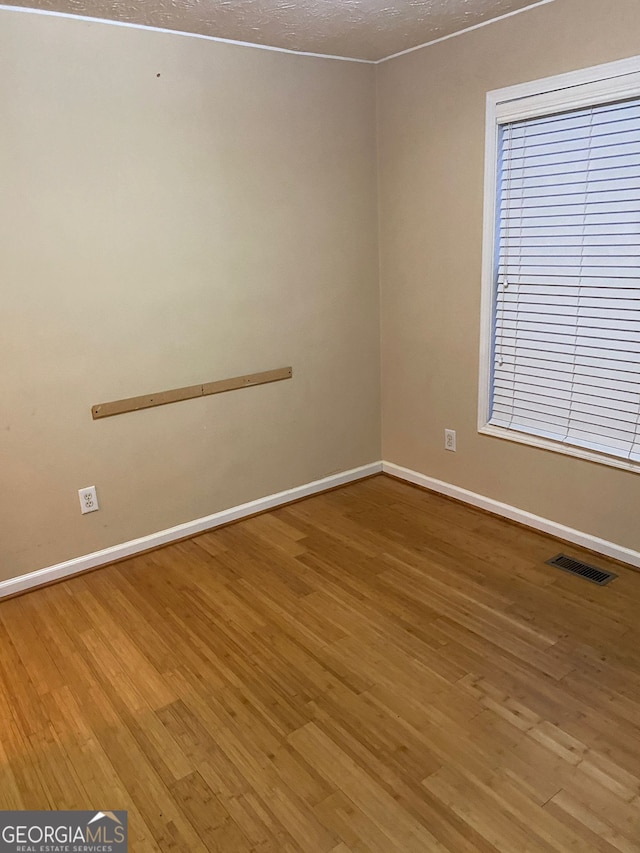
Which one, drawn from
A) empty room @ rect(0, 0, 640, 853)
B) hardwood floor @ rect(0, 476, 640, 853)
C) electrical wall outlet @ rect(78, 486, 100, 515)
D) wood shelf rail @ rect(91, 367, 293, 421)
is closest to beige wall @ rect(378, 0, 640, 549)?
empty room @ rect(0, 0, 640, 853)

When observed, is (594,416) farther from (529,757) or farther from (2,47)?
(2,47)

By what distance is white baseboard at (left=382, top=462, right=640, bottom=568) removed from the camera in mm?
2740

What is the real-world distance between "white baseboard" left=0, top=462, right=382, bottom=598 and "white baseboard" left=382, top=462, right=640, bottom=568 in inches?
10.6

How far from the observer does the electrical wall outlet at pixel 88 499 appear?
110 inches

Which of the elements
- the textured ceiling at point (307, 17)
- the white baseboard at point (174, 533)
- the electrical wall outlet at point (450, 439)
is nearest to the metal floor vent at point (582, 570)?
the electrical wall outlet at point (450, 439)

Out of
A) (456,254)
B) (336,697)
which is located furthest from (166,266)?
(336,697)

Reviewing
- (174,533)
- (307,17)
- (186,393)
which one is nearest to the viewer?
(307,17)

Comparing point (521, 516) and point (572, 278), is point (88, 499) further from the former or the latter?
point (572, 278)

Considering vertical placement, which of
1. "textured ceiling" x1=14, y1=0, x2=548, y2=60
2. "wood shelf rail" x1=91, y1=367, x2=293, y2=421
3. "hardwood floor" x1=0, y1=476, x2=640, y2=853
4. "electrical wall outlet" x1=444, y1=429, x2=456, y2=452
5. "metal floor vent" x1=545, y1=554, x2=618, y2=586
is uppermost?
"textured ceiling" x1=14, y1=0, x2=548, y2=60

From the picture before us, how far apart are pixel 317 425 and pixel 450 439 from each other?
0.74 metres

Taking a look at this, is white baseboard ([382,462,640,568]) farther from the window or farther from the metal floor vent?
the window

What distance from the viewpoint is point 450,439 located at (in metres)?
3.40

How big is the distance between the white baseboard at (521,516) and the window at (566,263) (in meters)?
0.38

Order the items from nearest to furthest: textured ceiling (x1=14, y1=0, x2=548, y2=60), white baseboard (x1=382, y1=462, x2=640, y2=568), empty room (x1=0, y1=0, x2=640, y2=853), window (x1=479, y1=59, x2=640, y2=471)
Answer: empty room (x1=0, y1=0, x2=640, y2=853) < textured ceiling (x1=14, y1=0, x2=548, y2=60) < window (x1=479, y1=59, x2=640, y2=471) < white baseboard (x1=382, y1=462, x2=640, y2=568)
